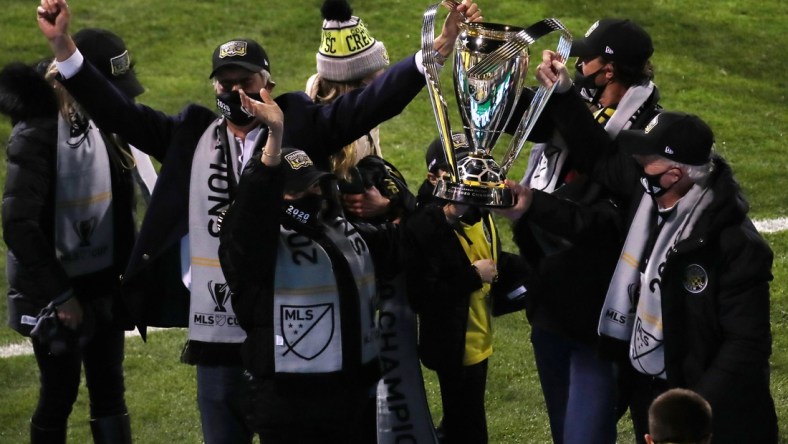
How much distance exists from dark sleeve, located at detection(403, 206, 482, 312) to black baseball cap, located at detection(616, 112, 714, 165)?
69cm

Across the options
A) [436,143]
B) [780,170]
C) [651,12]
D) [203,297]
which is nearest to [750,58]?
[651,12]

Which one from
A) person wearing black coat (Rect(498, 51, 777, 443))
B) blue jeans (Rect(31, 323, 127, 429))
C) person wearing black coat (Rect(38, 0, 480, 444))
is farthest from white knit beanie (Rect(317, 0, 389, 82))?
blue jeans (Rect(31, 323, 127, 429))

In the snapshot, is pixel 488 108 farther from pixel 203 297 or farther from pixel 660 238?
pixel 203 297

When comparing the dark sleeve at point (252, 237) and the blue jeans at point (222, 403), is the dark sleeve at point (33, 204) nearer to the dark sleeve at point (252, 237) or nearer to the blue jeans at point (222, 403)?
the blue jeans at point (222, 403)

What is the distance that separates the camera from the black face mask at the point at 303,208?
4340 millimetres

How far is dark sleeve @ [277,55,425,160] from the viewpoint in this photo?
452cm

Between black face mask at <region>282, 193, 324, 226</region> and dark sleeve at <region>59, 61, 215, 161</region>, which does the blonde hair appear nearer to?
dark sleeve at <region>59, 61, 215, 161</region>

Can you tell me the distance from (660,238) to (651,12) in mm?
7927

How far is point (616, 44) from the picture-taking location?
494 cm

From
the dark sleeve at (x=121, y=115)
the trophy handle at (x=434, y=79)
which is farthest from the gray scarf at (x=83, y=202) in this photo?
the trophy handle at (x=434, y=79)

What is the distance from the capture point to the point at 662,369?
4.54m

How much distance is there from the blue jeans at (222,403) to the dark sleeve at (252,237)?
1.41 feet

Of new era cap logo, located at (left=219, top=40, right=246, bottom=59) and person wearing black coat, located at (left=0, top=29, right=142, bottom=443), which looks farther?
person wearing black coat, located at (left=0, top=29, right=142, bottom=443)

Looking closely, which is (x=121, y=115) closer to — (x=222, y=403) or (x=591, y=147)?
(x=222, y=403)
